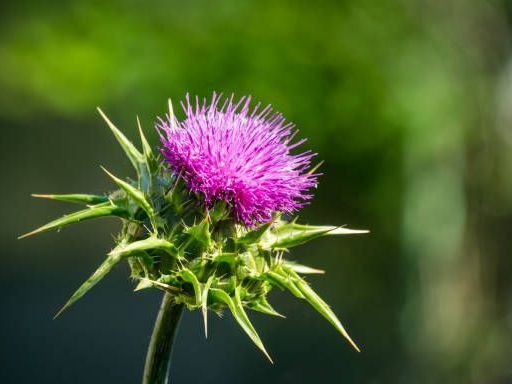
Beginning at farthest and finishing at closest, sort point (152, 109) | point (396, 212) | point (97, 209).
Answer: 1. point (396, 212)
2. point (152, 109)
3. point (97, 209)

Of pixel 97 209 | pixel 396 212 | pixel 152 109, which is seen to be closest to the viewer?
pixel 97 209

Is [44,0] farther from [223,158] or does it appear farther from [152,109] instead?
[223,158]

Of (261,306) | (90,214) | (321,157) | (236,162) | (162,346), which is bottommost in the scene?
(162,346)

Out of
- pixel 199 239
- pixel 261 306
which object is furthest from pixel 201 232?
pixel 261 306

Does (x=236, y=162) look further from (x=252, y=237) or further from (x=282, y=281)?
(x=282, y=281)

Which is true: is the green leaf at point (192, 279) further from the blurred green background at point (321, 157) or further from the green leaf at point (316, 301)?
the blurred green background at point (321, 157)

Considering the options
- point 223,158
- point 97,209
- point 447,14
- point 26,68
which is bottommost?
point 97,209

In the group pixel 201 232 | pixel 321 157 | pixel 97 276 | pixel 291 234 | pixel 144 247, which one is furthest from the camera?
pixel 321 157

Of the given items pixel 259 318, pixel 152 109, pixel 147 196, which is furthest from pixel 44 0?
pixel 147 196
